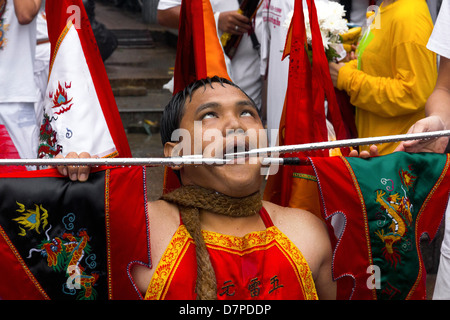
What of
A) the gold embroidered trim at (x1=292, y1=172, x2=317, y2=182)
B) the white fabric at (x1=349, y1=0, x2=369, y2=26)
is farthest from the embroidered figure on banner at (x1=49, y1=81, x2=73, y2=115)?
the white fabric at (x1=349, y1=0, x2=369, y2=26)

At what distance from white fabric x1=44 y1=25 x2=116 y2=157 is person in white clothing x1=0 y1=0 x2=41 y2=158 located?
0.75 metres

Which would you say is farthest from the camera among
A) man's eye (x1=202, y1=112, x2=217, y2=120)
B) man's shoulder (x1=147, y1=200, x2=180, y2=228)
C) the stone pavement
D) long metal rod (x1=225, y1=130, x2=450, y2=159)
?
the stone pavement

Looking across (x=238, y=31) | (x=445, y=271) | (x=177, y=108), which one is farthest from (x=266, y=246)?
(x=238, y=31)

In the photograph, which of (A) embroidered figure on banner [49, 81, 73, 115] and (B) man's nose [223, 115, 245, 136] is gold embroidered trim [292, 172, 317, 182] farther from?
(A) embroidered figure on banner [49, 81, 73, 115]

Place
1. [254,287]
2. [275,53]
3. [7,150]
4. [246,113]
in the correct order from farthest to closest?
1. [275,53]
2. [7,150]
3. [246,113]
4. [254,287]

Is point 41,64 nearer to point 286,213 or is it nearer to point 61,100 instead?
point 61,100

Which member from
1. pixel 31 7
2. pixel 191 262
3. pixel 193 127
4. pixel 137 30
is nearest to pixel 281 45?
pixel 31 7

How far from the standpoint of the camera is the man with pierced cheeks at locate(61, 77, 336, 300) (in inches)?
92.7

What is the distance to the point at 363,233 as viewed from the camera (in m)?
2.55

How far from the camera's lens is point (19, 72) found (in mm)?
3715

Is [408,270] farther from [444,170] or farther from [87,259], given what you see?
[87,259]

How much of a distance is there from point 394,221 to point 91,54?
147 cm

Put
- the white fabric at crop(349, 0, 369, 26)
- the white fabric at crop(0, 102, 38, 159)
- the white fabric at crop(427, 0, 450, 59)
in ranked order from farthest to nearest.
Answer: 1. the white fabric at crop(349, 0, 369, 26)
2. the white fabric at crop(0, 102, 38, 159)
3. the white fabric at crop(427, 0, 450, 59)
